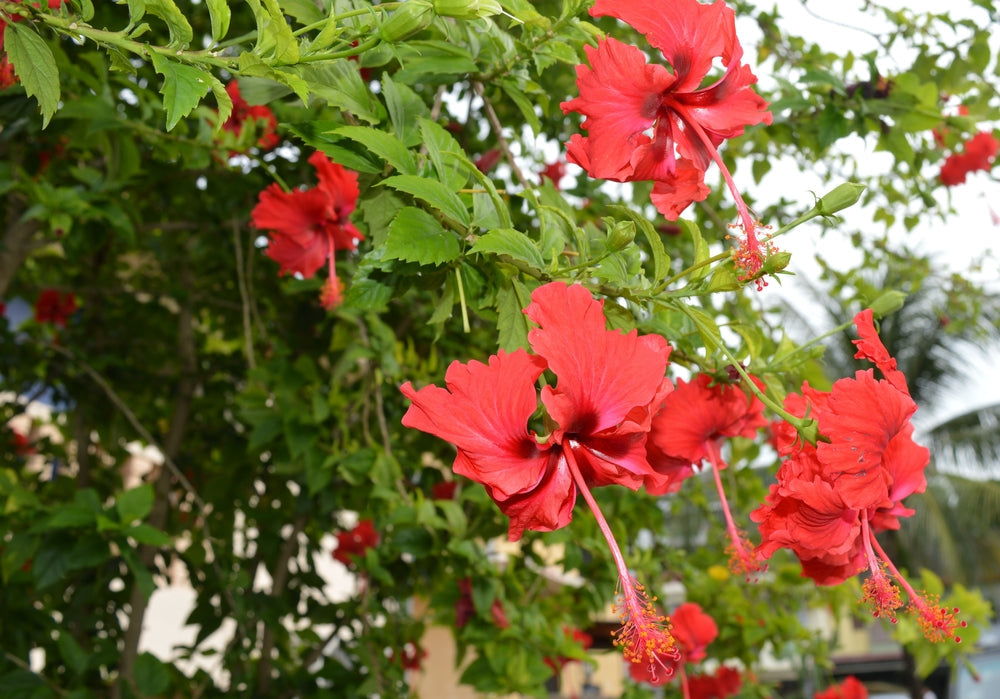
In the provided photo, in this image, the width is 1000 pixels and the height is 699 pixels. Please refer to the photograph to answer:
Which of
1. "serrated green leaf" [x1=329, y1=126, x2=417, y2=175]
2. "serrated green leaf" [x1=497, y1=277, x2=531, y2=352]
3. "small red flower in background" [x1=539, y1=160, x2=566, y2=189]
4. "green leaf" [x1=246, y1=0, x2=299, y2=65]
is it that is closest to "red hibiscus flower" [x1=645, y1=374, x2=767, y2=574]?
"serrated green leaf" [x1=497, y1=277, x2=531, y2=352]

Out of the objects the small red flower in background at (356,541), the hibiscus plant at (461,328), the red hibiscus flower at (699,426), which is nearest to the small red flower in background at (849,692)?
the hibiscus plant at (461,328)

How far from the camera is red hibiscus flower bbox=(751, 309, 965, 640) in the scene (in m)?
0.61

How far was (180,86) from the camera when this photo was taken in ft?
1.87

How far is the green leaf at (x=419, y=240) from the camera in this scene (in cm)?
64

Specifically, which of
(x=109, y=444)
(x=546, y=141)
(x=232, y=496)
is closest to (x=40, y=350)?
(x=109, y=444)

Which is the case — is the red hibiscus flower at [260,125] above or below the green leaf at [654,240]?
above

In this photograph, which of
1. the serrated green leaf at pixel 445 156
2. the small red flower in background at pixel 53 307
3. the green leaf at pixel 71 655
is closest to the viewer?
the serrated green leaf at pixel 445 156

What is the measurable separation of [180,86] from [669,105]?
0.36 m

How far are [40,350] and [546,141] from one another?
1.42 metres

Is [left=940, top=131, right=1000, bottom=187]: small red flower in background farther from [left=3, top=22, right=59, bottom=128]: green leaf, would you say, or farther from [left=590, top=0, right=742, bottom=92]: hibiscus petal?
[left=3, top=22, right=59, bottom=128]: green leaf

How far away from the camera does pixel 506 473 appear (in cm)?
57

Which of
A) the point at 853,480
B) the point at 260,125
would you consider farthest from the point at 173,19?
the point at 260,125

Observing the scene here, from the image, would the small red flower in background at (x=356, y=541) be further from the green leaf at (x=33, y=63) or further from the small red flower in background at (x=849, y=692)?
the green leaf at (x=33, y=63)

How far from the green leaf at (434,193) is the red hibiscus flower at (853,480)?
300mm
